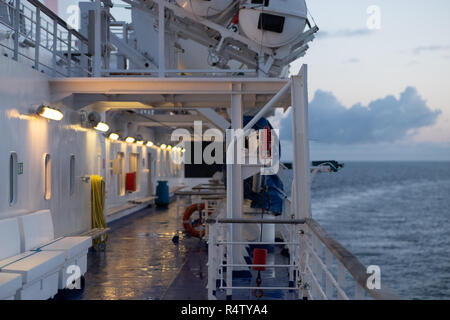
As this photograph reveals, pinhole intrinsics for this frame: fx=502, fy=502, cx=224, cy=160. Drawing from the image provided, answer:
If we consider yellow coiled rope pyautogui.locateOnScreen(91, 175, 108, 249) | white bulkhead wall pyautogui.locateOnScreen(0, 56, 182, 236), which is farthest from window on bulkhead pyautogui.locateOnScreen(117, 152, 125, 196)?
yellow coiled rope pyautogui.locateOnScreen(91, 175, 108, 249)

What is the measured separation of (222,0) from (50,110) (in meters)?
2.96

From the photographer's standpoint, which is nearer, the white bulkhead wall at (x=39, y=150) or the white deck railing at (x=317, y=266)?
the white deck railing at (x=317, y=266)

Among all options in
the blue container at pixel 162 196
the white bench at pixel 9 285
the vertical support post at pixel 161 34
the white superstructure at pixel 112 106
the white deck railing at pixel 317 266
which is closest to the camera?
the white deck railing at pixel 317 266

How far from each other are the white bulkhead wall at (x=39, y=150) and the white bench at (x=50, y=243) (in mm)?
214

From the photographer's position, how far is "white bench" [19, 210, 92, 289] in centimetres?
510

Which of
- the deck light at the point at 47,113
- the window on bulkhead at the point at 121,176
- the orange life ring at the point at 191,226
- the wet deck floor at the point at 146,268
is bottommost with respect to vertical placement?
the wet deck floor at the point at 146,268

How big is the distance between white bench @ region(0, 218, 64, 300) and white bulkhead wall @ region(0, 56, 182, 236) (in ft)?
1.39

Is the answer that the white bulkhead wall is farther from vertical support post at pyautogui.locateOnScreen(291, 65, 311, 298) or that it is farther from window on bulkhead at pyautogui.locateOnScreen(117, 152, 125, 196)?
window on bulkhead at pyautogui.locateOnScreen(117, 152, 125, 196)

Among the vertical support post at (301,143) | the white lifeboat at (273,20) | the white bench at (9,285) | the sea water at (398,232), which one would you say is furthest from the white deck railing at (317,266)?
the sea water at (398,232)

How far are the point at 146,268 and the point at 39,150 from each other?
78.6 inches

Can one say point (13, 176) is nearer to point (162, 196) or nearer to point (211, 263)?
point (211, 263)

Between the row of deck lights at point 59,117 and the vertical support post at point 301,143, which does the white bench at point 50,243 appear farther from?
the vertical support post at point 301,143

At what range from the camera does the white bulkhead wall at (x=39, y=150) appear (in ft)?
16.9

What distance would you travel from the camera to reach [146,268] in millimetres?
6457
